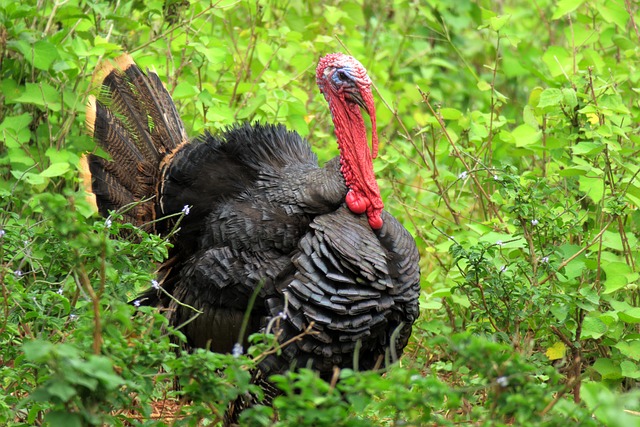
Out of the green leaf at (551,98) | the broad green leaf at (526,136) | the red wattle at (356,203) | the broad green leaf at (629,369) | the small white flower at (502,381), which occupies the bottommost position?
the broad green leaf at (629,369)

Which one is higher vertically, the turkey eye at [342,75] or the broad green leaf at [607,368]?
the turkey eye at [342,75]

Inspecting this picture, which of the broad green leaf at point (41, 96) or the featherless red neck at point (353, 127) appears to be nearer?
the featherless red neck at point (353, 127)

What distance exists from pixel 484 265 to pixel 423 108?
4.43 m

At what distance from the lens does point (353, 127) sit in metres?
4.71

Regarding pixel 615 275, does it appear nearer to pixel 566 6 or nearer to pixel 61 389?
pixel 566 6

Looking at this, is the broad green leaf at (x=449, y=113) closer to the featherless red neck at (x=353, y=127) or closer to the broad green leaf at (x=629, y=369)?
the featherless red neck at (x=353, y=127)

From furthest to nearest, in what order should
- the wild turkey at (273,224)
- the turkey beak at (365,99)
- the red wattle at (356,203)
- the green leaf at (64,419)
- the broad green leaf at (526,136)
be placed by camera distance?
the broad green leaf at (526,136) < the turkey beak at (365,99) < the red wattle at (356,203) < the wild turkey at (273,224) < the green leaf at (64,419)

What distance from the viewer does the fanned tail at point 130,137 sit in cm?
521

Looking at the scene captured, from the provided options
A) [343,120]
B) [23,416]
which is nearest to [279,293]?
[343,120]

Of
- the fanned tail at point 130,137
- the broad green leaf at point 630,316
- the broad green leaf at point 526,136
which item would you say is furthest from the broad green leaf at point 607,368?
the fanned tail at point 130,137

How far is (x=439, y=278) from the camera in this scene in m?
6.32

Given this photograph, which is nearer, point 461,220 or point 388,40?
point 461,220

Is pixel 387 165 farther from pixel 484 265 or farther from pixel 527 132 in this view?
pixel 484 265

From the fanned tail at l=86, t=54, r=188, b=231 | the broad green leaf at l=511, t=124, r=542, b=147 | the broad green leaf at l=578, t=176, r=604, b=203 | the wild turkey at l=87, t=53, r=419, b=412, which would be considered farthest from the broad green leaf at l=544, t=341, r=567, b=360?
the fanned tail at l=86, t=54, r=188, b=231
